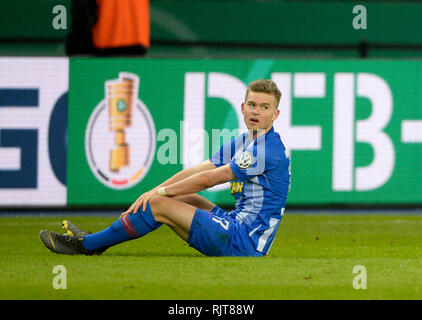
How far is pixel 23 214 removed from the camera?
11.2 meters

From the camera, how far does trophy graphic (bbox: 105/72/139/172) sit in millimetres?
11383

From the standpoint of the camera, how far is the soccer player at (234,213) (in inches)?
250

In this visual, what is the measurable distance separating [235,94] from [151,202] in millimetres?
5432

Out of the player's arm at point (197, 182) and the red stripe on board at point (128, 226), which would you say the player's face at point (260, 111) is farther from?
the red stripe on board at point (128, 226)

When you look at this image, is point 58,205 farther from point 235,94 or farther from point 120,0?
point 120,0

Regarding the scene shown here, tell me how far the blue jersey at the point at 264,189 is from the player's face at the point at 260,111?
0.28ft

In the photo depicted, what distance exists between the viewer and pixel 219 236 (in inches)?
255

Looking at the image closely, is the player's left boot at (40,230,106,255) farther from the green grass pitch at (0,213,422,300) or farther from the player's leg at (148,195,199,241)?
the player's leg at (148,195,199,241)

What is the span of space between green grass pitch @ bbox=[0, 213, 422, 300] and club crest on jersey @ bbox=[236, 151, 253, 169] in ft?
2.22

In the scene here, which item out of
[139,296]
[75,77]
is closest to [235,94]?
[75,77]

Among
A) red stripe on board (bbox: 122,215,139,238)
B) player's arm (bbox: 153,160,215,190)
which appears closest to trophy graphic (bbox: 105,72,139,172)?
player's arm (bbox: 153,160,215,190)
